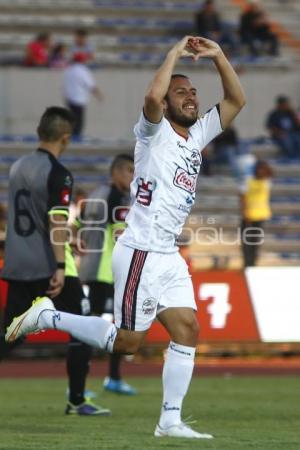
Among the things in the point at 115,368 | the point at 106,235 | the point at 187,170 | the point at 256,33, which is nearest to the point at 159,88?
the point at 187,170

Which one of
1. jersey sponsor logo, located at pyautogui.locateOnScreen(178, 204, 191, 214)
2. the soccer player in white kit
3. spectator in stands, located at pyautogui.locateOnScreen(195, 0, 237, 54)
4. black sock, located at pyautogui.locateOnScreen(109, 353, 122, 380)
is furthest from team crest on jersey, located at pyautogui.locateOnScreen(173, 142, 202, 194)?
spectator in stands, located at pyautogui.locateOnScreen(195, 0, 237, 54)

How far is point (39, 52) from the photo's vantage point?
83.5ft

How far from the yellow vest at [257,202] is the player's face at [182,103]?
13.1 metres

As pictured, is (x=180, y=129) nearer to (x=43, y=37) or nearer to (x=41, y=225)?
(x=41, y=225)

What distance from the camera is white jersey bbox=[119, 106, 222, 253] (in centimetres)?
873

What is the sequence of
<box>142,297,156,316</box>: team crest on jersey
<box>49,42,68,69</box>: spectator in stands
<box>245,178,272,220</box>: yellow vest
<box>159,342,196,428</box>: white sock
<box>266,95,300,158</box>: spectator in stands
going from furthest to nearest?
1. <box>266,95,300,158</box>: spectator in stands
2. <box>49,42,68,69</box>: spectator in stands
3. <box>245,178,272,220</box>: yellow vest
4. <box>159,342,196,428</box>: white sock
5. <box>142,297,156,316</box>: team crest on jersey

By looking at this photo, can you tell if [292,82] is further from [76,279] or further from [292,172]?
[76,279]

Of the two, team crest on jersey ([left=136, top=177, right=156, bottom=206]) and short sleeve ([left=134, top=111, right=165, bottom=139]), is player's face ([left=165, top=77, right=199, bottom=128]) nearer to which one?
short sleeve ([left=134, top=111, right=165, bottom=139])

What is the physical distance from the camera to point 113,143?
987 inches

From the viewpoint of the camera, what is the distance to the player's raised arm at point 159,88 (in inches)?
330

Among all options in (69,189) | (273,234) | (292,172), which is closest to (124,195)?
(69,189)

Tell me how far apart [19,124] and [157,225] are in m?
17.4

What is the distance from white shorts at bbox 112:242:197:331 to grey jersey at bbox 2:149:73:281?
141 centimetres

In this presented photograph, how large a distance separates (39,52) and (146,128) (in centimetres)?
1716
